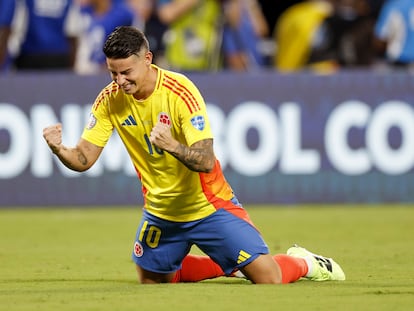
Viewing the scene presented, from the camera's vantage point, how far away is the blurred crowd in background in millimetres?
15820

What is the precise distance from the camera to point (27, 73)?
1485 centimetres

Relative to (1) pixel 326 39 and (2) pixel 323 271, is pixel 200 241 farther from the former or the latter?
(1) pixel 326 39

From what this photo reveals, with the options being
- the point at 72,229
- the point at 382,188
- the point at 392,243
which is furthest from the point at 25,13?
the point at 392,243

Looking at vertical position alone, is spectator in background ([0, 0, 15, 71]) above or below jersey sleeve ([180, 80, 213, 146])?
above

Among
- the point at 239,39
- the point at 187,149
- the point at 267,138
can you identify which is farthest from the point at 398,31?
the point at 187,149

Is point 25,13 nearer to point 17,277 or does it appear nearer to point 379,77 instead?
point 379,77

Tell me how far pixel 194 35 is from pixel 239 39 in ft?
2.21

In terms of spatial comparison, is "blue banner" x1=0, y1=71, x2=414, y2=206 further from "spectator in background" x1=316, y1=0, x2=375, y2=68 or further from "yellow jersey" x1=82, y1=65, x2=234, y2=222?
"yellow jersey" x1=82, y1=65, x2=234, y2=222

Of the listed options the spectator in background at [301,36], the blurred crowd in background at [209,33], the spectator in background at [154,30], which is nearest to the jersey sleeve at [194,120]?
the blurred crowd in background at [209,33]

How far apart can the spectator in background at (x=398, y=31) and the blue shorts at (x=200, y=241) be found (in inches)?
339

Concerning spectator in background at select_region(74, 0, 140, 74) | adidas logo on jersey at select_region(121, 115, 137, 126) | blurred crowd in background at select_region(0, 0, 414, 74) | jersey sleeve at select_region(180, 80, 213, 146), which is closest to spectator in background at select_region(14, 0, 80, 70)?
blurred crowd in background at select_region(0, 0, 414, 74)

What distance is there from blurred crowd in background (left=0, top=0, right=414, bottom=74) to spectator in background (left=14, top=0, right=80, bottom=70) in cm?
1

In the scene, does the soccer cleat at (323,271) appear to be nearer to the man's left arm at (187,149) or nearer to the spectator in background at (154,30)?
the man's left arm at (187,149)

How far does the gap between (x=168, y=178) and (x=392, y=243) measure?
12.4 feet
